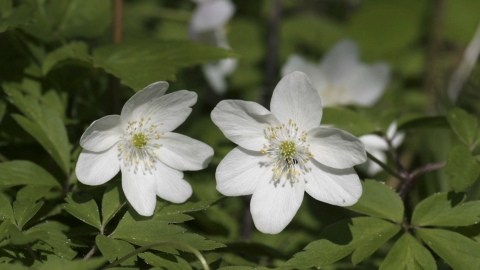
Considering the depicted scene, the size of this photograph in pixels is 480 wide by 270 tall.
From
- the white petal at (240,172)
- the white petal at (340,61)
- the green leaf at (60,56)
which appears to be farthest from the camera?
the white petal at (340,61)

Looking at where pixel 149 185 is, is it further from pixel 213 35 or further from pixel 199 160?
pixel 213 35

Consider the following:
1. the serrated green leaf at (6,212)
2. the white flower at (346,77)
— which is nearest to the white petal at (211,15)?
the white flower at (346,77)

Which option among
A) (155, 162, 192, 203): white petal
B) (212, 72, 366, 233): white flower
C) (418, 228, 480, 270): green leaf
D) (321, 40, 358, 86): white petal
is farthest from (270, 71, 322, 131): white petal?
(321, 40, 358, 86): white petal

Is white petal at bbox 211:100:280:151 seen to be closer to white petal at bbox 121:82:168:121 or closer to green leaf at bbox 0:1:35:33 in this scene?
white petal at bbox 121:82:168:121

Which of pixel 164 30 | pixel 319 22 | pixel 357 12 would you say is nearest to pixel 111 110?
pixel 164 30

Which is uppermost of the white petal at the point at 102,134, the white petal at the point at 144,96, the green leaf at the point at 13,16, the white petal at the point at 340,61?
the green leaf at the point at 13,16

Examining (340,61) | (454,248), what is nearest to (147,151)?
(454,248)

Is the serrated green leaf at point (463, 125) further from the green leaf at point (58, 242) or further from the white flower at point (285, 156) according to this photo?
the green leaf at point (58, 242)
